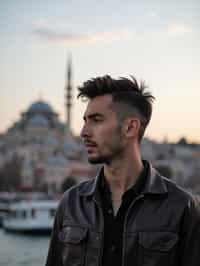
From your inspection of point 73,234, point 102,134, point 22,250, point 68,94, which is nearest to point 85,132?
point 102,134

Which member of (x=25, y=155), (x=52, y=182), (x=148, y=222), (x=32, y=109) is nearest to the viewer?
(x=148, y=222)

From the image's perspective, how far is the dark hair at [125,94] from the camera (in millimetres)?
1046

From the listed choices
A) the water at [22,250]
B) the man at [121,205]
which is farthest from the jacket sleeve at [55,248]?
the water at [22,250]

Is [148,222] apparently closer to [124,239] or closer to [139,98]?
[124,239]

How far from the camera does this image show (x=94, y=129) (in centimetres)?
104

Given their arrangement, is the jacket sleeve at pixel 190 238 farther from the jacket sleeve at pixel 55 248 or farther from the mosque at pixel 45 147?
the mosque at pixel 45 147

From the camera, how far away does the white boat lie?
12.0 m

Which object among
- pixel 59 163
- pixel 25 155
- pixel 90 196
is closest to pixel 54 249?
pixel 90 196

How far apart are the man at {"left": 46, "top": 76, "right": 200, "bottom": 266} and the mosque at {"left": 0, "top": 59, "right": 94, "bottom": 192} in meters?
28.8

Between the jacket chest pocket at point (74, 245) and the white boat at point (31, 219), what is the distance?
10798 mm

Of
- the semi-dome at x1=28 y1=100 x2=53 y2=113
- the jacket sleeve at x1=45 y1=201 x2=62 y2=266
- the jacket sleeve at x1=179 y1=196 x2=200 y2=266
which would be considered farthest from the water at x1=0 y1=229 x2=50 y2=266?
the semi-dome at x1=28 y1=100 x2=53 y2=113

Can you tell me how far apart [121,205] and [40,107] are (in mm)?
37070

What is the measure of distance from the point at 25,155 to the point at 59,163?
380 cm

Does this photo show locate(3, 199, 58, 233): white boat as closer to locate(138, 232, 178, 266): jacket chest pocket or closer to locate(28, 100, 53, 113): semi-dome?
locate(138, 232, 178, 266): jacket chest pocket
